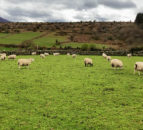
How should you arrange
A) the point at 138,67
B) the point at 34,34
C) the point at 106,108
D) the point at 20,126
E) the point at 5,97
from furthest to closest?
1. the point at 34,34
2. the point at 138,67
3. the point at 5,97
4. the point at 106,108
5. the point at 20,126

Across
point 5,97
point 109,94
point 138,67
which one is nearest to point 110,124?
point 109,94

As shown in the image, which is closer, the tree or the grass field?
the tree

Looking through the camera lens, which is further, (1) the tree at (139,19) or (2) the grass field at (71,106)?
(2) the grass field at (71,106)

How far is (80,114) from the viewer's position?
354 inches

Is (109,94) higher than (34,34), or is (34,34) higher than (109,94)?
(34,34)

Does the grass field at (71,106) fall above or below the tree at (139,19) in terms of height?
below

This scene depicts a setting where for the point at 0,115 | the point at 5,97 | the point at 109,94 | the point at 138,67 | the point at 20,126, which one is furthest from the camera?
the point at 138,67

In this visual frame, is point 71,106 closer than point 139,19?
No

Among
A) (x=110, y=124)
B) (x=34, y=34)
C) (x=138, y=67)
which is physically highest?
(x=34, y=34)

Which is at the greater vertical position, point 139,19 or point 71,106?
point 139,19

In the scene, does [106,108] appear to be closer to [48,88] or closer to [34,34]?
[48,88]

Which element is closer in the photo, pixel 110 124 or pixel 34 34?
pixel 110 124

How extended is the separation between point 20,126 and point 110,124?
339cm

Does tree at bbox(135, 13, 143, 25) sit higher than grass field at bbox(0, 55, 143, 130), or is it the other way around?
tree at bbox(135, 13, 143, 25)
